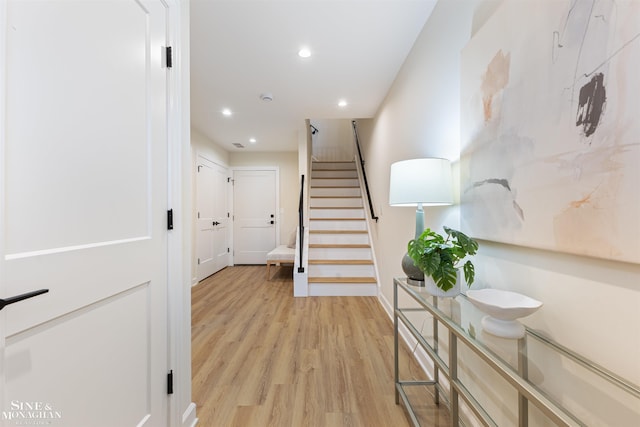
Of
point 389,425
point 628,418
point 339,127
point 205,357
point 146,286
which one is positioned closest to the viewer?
point 628,418

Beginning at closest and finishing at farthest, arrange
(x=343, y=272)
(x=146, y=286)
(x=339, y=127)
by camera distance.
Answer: (x=146, y=286) < (x=343, y=272) < (x=339, y=127)

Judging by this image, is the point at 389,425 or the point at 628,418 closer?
the point at 628,418

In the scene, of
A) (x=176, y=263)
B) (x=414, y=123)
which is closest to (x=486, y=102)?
(x=414, y=123)

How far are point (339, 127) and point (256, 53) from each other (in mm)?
4355

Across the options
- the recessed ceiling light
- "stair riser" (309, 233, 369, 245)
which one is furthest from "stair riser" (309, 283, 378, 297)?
the recessed ceiling light

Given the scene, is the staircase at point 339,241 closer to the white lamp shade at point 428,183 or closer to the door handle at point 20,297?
the white lamp shade at point 428,183

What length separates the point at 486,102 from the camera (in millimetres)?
1147

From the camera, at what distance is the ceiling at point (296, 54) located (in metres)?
1.72

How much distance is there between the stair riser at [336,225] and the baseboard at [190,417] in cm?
311

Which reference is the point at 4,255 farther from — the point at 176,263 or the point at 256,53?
the point at 256,53

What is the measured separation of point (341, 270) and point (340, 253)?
12.2 inches

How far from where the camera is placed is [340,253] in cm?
384

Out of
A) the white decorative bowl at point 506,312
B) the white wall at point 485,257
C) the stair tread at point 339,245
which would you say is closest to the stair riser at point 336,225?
the stair tread at point 339,245

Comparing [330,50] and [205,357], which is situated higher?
[330,50]
